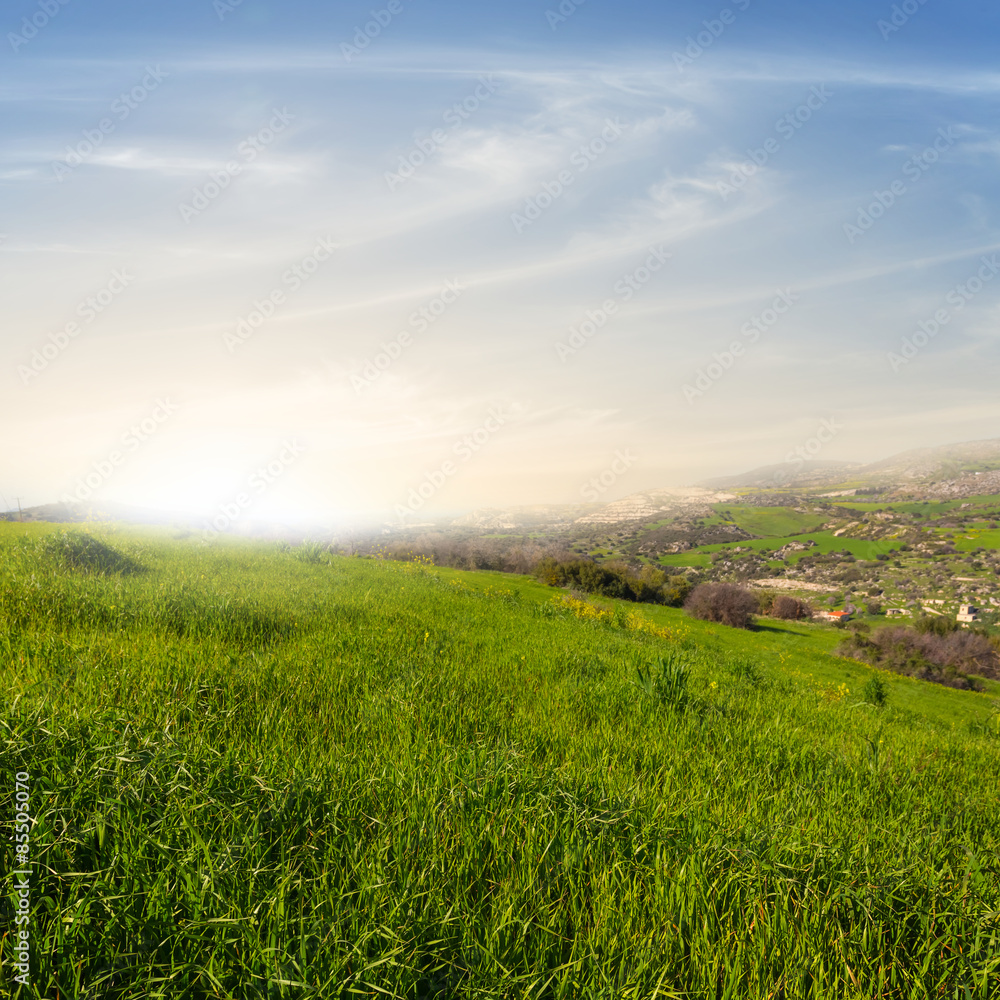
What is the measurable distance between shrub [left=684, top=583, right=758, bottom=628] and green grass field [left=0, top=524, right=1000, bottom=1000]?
5398cm

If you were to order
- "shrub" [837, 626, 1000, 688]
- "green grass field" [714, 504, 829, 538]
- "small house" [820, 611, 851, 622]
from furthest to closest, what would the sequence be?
"green grass field" [714, 504, 829, 538], "small house" [820, 611, 851, 622], "shrub" [837, 626, 1000, 688]

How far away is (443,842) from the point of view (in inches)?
89.0

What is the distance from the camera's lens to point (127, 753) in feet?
8.08

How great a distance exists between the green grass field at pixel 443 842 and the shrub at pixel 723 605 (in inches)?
2125

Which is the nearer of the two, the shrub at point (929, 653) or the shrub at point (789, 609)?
the shrub at point (929, 653)

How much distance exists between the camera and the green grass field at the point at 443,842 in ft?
5.38

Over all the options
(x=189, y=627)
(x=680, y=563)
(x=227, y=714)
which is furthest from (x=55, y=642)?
(x=680, y=563)

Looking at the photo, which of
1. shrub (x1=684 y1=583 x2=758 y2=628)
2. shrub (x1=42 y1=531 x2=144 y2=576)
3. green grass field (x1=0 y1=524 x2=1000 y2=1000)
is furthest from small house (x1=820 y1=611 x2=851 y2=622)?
shrub (x1=42 y1=531 x2=144 y2=576)

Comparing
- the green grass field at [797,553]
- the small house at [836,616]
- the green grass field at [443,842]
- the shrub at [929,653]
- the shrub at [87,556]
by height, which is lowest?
the small house at [836,616]

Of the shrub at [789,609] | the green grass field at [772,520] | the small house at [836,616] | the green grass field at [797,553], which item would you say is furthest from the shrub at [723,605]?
the green grass field at [772,520]

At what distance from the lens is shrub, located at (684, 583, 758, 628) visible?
53.6 metres

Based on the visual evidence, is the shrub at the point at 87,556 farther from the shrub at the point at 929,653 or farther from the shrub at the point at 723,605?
the shrub at the point at 929,653

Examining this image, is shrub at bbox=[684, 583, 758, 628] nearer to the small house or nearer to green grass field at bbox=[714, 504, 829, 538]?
the small house

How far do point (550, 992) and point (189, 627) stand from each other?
5309 millimetres
